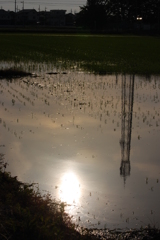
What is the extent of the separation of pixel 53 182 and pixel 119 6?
249 ft

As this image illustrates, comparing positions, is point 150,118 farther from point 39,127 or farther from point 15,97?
point 15,97

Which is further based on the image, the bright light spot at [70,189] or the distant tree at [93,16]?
the distant tree at [93,16]

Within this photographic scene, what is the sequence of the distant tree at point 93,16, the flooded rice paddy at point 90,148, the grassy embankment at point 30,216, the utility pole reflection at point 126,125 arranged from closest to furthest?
the grassy embankment at point 30,216 < the flooded rice paddy at point 90,148 < the utility pole reflection at point 126,125 < the distant tree at point 93,16

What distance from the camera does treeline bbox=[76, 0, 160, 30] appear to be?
246 feet

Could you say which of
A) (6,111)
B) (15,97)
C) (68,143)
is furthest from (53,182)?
(15,97)

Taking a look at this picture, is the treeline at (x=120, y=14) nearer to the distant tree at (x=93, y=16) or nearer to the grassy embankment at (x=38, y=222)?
the distant tree at (x=93, y=16)

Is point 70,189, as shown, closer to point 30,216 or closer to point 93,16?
point 30,216

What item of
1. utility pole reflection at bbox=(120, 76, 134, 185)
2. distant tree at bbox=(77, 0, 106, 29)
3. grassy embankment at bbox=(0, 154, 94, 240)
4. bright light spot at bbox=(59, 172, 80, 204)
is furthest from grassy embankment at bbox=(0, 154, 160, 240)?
distant tree at bbox=(77, 0, 106, 29)

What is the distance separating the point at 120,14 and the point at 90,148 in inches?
2932

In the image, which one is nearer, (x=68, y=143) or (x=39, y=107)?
(x=68, y=143)

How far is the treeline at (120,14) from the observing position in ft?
246

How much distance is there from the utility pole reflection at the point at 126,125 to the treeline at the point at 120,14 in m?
61.7

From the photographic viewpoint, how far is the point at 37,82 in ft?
49.2

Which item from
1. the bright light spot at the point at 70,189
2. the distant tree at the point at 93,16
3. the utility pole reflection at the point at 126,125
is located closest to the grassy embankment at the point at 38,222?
the bright light spot at the point at 70,189
